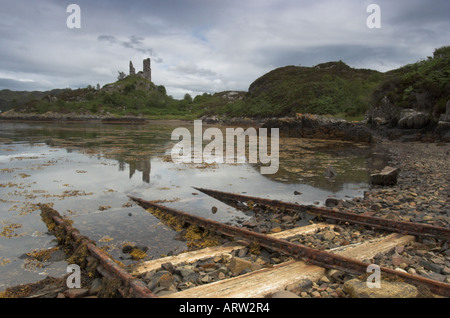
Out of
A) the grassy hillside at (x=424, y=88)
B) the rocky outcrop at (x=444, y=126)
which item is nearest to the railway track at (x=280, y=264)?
the rocky outcrop at (x=444, y=126)

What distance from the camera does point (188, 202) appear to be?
8.57 meters

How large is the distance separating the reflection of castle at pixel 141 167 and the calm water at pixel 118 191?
0.04 metres

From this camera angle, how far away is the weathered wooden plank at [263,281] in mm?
3357

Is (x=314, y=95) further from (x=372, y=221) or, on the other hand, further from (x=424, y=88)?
(x=372, y=221)

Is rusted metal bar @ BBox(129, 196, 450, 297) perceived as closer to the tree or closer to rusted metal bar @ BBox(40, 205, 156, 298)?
rusted metal bar @ BBox(40, 205, 156, 298)

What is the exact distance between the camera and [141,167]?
13820 mm

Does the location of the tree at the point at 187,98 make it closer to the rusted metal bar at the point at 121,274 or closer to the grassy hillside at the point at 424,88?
the grassy hillside at the point at 424,88

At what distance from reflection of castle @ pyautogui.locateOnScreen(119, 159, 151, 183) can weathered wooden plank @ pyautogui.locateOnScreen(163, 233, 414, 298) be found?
26.2 ft

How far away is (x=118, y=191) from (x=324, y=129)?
2716 centimetres
